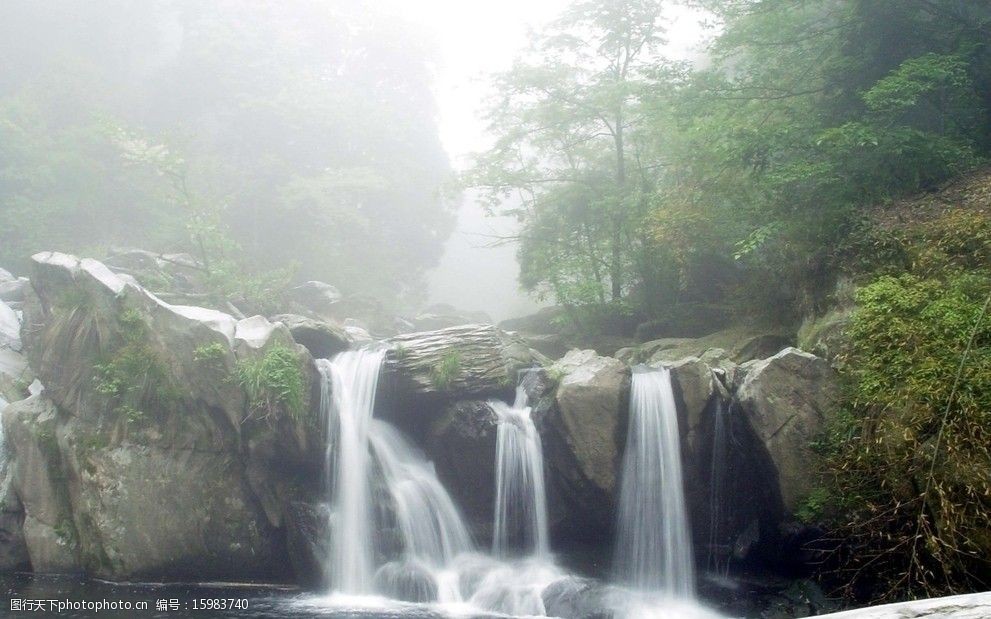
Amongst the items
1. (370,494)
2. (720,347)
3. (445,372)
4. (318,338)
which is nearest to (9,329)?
(318,338)

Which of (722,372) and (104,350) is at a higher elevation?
(104,350)

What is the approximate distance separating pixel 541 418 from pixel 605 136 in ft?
31.7

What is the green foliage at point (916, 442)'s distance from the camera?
240 inches

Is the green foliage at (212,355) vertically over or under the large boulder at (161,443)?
over

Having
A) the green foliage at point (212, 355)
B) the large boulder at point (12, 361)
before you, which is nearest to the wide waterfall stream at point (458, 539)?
the green foliage at point (212, 355)

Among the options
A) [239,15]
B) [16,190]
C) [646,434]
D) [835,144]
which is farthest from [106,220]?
[835,144]

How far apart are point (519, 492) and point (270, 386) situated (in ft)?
13.5

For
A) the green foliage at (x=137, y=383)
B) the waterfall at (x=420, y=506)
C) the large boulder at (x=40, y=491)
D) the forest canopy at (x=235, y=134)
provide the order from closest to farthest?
the large boulder at (x=40, y=491) → the green foliage at (x=137, y=383) → the waterfall at (x=420, y=506) → the forest canopy at (x=235, y=134)

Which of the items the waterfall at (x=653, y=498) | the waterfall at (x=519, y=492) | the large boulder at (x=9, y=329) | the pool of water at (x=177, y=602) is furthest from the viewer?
the large boulder at (x=9, y=329)

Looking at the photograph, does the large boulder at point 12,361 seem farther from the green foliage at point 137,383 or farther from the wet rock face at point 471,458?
the wet rock face at point 471,458

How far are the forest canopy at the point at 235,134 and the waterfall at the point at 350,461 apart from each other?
935 cm

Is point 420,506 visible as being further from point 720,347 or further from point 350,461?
point 720,347

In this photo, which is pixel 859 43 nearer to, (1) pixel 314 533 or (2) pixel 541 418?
(2) pixel 541 418

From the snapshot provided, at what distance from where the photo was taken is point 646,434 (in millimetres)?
9969
